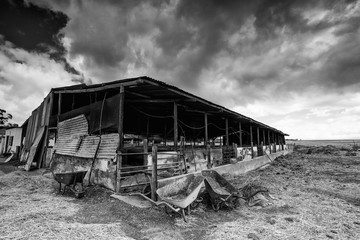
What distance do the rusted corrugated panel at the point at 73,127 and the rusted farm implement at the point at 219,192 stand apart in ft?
20.3

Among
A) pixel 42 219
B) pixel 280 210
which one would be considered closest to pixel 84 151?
pixel 42 219

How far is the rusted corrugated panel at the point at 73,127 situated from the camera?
891 centimetres

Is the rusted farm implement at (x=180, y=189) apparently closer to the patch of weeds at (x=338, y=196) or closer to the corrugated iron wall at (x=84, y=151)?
the corrugated iron wall at (x=84, y=151)

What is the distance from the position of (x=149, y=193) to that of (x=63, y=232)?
269cm

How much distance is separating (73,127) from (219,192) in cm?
835

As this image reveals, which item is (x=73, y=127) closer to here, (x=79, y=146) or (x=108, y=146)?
(x=79, y=146)

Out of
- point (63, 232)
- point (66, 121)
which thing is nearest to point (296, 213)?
point (63, 232)

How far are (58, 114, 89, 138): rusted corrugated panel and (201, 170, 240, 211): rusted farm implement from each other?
6.19 metres

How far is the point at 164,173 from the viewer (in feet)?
23.9

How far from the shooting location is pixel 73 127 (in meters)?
9.77

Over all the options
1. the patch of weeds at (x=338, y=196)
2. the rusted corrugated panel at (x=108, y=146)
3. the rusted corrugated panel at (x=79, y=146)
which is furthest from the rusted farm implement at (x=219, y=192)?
the rusted corrugated panel at (x=79, y=146)

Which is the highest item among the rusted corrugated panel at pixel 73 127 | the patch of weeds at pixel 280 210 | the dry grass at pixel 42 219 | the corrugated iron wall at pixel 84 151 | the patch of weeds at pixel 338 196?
the rusted corrugated panel at pixel 73 127

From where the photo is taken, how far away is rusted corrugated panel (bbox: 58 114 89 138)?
8906 mm

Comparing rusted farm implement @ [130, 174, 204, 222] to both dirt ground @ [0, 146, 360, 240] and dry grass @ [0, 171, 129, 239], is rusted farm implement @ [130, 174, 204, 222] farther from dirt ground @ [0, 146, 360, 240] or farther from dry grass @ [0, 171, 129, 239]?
dry grass @ [0, 171, 129, 239]
